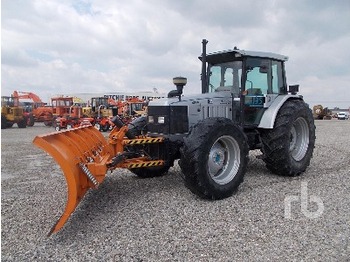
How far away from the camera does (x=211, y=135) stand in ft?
15.6

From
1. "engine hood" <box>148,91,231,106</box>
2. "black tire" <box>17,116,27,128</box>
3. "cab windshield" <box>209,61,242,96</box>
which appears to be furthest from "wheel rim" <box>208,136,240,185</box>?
"black tire" <box>17,116,27,128</box>

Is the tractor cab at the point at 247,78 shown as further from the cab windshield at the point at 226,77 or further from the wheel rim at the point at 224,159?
the wheel rim at the point at 224,159

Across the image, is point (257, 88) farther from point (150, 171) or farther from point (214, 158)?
point (150, 171)

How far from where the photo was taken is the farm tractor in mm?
4438

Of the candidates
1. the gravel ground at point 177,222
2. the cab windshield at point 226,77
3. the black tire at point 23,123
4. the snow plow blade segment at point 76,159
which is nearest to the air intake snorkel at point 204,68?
the cab windshield at point 226,77

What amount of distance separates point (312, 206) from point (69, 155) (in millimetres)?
3224

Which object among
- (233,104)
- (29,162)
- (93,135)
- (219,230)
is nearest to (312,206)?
(219,230)

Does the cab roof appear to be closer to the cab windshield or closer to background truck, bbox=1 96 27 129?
the cab windshield

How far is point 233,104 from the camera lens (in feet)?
20.1

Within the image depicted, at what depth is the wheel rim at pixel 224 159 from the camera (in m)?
5.13

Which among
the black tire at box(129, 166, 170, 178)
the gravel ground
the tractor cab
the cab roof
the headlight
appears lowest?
the gravel ground

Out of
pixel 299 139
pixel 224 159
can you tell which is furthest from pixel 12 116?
pixel 224 159

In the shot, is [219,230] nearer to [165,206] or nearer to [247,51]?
[165,206]

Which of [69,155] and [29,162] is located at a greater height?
[69,155]
